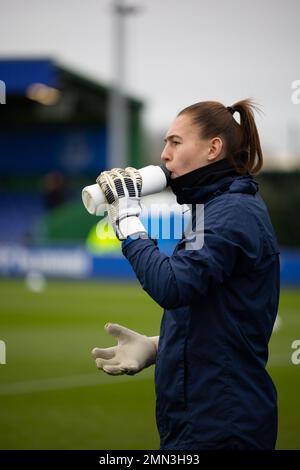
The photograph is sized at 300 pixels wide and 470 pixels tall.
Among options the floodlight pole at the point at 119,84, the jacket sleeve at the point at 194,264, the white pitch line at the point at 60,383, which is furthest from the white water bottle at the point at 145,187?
Result: the floodlight pole at the point at 119,84

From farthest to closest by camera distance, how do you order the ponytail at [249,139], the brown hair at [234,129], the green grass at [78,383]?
the green grass at [78,383]
the ponytail at [249,139]
the brown hair at [234,129]

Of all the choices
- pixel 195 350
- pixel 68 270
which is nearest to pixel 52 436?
pixel 195 350

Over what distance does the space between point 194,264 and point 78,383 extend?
632 centimetres

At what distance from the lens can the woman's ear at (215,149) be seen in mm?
3939

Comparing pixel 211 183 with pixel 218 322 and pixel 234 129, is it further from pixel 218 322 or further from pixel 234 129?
pixel 218 322

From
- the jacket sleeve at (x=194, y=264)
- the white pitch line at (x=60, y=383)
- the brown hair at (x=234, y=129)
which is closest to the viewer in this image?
the jacket sleeve at (x=194, y=264)

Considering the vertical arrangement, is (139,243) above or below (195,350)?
above

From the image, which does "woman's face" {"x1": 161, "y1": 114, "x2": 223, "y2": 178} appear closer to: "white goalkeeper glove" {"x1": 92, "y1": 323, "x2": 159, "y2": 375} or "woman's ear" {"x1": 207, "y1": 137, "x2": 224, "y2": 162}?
"woman's ear" {"x1": 207, "y1": 137, "x2": 224, "y2": 162}

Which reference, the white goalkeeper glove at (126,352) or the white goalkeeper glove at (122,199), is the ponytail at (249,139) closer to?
the white goalkeeper glove at (122,199)

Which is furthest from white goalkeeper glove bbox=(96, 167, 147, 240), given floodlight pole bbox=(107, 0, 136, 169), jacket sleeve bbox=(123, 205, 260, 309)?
floodlight pole bbox=(107, 0, 136, 169)

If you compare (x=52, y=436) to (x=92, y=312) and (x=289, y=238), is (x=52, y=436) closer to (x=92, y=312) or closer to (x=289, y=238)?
(x=92, y=312)

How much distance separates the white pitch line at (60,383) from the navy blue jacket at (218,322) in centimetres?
555
